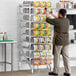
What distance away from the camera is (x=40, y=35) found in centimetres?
651

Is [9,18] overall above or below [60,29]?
above

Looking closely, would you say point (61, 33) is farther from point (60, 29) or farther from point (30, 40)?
point (30, 40)

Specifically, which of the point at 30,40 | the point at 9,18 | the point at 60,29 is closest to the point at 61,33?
the point at 60,29

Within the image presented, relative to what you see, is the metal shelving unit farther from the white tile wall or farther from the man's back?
the man's back

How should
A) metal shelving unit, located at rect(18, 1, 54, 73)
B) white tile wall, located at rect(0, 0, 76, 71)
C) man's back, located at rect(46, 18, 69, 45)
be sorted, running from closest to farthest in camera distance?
man's back, located at rect(46, 18, 69, 45)
metal shelving unit, located at rect(18, 1, 54, 73)
white tile wall, located at rect(0, 0, 76, 71)

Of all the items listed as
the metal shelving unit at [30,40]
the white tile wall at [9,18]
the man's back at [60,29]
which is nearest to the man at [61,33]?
the man's back at [60,29]

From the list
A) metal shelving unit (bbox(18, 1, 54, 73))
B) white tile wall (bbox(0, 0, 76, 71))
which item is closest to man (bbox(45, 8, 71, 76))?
metal shelving unit (bbox(18, 1, 54, 73))

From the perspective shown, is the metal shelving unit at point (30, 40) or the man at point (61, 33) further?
the metal shelving unit at point (30, 40)

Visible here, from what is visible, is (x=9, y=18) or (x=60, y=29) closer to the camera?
(x=60, y=29)

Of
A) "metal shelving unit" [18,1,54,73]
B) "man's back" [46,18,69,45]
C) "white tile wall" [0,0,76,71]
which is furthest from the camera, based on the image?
"white tile wall" [0,0,76,71]

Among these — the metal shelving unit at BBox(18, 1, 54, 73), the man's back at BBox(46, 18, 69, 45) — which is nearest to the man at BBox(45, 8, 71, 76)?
the man's back at BBox(46, 18, 69, 45)

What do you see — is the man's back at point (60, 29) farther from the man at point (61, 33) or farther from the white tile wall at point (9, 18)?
the white tile wall at point (9, 18)

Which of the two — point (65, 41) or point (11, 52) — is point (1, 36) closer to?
point (11, 52)

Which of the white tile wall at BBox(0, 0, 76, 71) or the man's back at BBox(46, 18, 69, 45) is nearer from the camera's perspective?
the man's back at BBox(46, 18, 69, 45)
